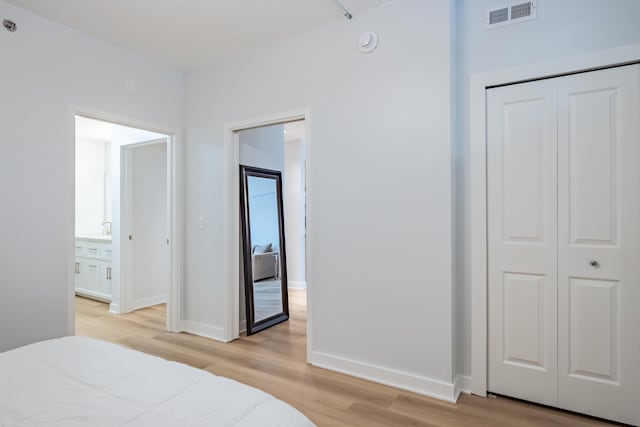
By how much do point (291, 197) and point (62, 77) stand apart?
3687mm

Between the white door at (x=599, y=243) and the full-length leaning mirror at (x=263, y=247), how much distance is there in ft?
8.89

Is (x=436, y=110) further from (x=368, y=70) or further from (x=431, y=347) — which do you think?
(x=431, y=347)

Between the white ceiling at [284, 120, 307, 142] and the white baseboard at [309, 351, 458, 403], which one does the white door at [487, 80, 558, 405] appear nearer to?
the white baseboard at [309, 351, 458, 403]

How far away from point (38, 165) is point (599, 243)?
12.6 ft

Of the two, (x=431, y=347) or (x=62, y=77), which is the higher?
(x=62, y=77)

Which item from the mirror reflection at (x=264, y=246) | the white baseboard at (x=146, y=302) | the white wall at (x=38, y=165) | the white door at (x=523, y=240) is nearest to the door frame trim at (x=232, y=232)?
the mirror reflection at (x=264, y=246)

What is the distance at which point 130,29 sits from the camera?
287cm

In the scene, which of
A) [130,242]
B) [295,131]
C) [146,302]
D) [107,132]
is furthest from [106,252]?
[295,131]

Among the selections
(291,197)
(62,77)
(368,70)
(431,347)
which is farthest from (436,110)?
(291,197)

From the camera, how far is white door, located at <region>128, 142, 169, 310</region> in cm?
456

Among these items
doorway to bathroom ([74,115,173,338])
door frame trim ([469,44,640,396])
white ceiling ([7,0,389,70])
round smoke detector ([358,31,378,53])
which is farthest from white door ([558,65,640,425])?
doorway to bathroom ([74,115,173,338])

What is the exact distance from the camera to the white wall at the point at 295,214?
231 inches

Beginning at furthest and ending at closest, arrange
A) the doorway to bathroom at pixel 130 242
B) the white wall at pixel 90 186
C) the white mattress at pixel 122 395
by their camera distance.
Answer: the white wall at pixel 90 186 < the doorway to bathroom at pixel 130 242 < the white mattress at pixel 122 395

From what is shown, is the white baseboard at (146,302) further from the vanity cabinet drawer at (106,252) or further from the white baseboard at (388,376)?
the white baseboard at (388,376)
